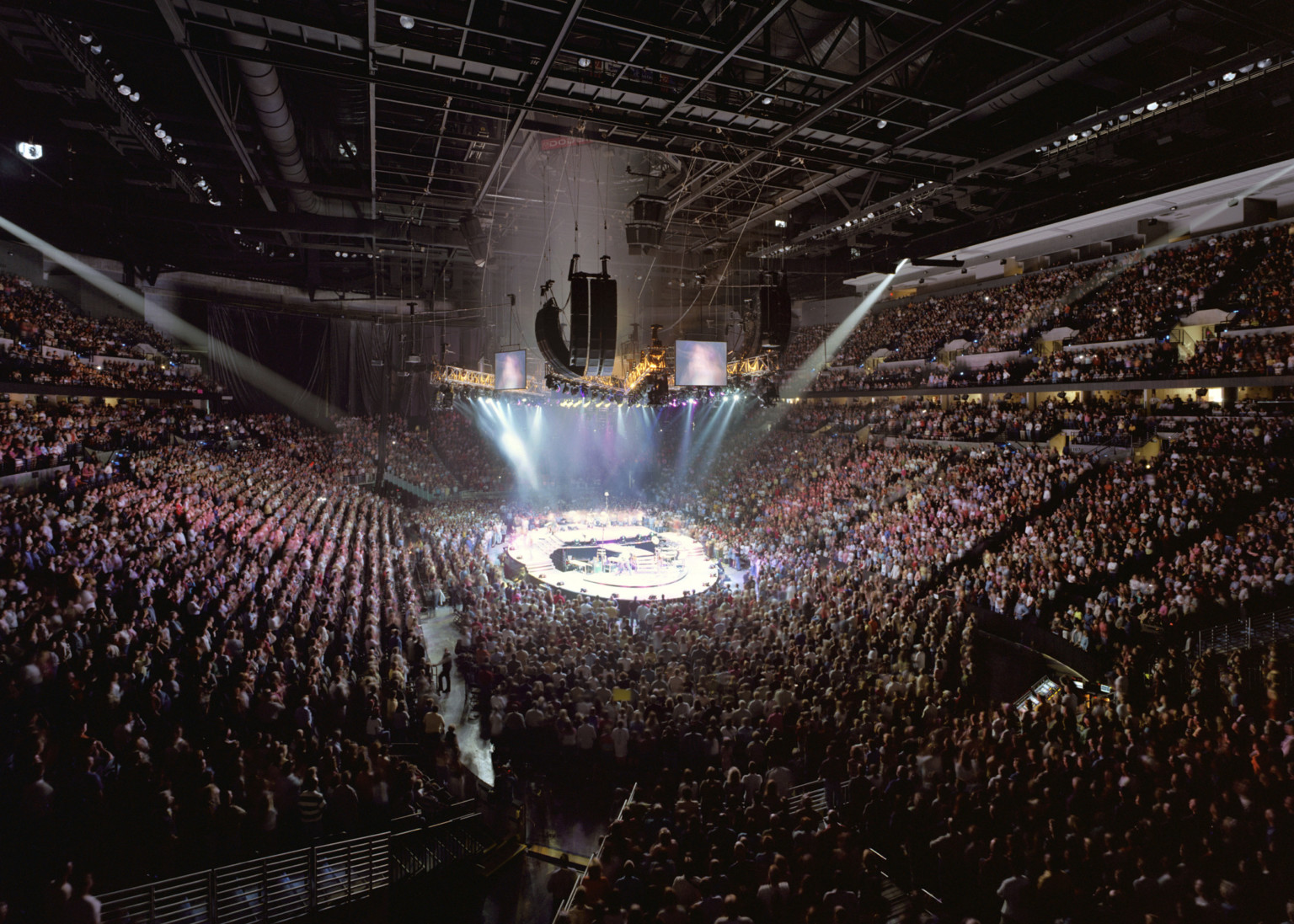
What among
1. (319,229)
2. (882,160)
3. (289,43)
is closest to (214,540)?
(319,229)

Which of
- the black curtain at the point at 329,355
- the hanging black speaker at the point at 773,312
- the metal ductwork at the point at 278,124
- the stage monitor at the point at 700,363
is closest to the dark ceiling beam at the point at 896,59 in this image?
the hanging black speaker at the point at 773,312

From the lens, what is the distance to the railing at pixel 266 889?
4566mm

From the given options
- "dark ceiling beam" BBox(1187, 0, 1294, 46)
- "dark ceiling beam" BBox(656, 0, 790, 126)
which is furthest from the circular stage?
"dark ceiling beam" BBox(1187, 0, 1294, 46)

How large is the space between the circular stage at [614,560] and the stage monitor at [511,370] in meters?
5.29

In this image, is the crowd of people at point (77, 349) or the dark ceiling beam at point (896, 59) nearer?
the dark ceiling beam at point (896, 59)

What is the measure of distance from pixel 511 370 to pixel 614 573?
689cm

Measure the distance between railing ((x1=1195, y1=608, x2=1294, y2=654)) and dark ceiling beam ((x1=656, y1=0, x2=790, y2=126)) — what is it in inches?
431

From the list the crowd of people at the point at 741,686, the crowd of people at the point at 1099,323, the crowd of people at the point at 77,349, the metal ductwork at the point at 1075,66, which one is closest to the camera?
the crowd of people at the point at 741,686

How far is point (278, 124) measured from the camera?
10109 millimetres

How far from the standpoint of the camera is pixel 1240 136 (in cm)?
1225

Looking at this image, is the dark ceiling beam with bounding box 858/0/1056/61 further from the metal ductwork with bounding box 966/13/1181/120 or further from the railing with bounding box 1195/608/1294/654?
the railing with bounding box 1195/608/1294/654

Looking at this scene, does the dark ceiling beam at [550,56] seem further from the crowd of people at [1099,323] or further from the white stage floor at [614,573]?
the crowd of people at [1099,323]

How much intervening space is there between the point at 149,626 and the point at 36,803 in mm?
3610

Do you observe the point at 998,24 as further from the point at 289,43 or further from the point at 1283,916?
the point at 1283,916
